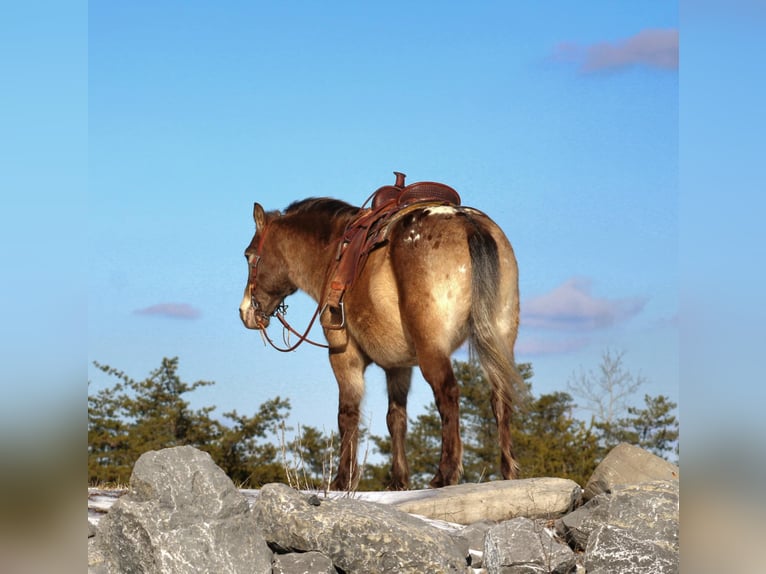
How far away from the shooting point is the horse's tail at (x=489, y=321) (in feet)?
26.6

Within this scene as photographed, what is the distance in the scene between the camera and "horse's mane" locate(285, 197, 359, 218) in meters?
10.2

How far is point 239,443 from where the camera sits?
14047mm

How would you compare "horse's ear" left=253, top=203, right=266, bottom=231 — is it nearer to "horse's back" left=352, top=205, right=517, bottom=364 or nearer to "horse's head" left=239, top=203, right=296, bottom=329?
"horse's head" left=239, top=203, right=296, bottom=329

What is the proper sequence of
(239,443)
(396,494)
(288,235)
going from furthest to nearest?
(239,443)
(288,235)
(396,494)

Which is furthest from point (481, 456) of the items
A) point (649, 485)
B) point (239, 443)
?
point (649, 485)

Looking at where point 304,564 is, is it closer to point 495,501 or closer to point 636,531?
point 636,531

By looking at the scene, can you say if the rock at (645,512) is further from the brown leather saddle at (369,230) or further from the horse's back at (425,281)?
the brown leather saddle at (369,230)

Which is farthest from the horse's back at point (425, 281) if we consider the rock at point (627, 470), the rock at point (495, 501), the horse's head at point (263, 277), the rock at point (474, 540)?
the rock at point (474, 540)

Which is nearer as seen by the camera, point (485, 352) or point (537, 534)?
point (537, 534)

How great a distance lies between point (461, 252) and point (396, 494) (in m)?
2.35

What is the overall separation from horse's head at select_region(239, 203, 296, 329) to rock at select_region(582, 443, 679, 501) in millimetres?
4639

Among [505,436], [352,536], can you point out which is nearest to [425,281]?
[505,436]

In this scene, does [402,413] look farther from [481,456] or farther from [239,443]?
[481,456]
